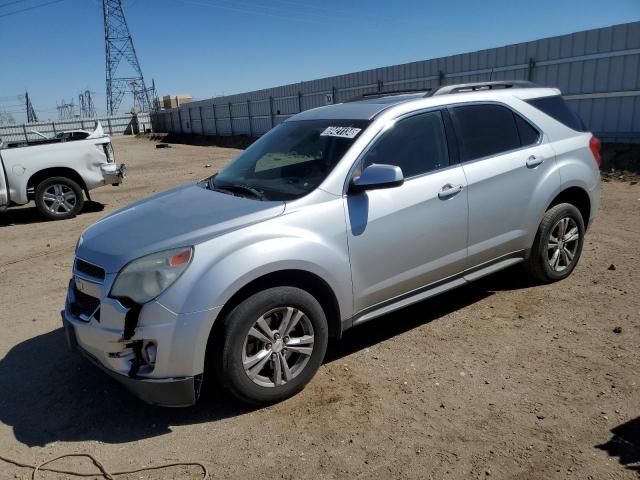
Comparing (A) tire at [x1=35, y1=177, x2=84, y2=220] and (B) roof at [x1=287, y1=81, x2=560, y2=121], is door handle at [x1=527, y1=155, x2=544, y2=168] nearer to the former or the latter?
(B) roof at [x1=287, y1=81, x2=560, y2=121]

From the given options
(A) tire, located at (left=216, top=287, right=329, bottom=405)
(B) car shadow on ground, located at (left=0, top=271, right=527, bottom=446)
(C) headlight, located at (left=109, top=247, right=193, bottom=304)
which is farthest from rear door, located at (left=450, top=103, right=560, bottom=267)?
(C) headlight, located at (left=109, top=247, right=193, bottom=304)

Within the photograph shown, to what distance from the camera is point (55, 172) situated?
31.1 feet

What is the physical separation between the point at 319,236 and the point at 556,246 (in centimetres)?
269

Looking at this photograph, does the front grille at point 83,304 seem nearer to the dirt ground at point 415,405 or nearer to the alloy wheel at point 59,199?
the dirt ground at point 415,405

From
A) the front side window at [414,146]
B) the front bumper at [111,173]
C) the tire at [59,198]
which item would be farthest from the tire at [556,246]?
the tire at [59,198]

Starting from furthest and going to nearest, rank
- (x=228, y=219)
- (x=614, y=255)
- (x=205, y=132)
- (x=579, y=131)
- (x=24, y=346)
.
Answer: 1. (x=205, y=132)
2. (x=614, y=255)
3. (x=579, y=131)
4. (x=24, y=346)
5. (x=228, y=219)

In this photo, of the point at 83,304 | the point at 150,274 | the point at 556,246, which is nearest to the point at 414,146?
the point at 556,246

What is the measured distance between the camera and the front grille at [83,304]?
3.11 metres

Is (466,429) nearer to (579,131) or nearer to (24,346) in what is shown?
(579,131)

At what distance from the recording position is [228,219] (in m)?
3.16

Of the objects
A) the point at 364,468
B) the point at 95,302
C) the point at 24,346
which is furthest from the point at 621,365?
the point at 24,346

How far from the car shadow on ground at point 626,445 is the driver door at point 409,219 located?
5.02ft

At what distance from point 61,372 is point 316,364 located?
6.53ft

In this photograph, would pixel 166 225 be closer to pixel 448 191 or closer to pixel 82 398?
pixel 82 398
